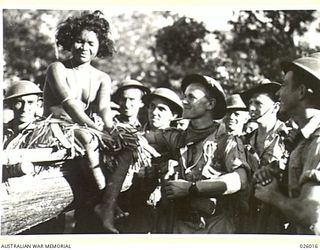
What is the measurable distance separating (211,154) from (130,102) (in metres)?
0.71

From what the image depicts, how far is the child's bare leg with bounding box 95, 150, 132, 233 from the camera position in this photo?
4.38 m

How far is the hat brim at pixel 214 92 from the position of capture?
4.41m

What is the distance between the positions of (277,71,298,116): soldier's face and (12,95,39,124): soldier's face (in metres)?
1.82

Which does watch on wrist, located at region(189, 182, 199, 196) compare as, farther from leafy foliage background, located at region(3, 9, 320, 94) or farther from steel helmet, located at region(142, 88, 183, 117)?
leafy foliage background, located at region(3, 9, 320, 94)

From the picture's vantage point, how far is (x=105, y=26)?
14.8ft

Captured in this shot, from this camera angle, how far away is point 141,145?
173 inches

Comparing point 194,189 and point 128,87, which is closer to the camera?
point 194,189

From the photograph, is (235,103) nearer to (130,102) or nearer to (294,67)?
(294,67)

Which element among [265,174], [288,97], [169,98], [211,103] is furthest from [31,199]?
[288,97]

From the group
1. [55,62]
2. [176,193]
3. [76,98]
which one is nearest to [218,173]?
[176,193]

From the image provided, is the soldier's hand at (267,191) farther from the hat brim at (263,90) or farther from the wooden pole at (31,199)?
the wooden pole at (31,199)

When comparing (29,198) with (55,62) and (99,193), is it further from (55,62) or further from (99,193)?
(55,62)
